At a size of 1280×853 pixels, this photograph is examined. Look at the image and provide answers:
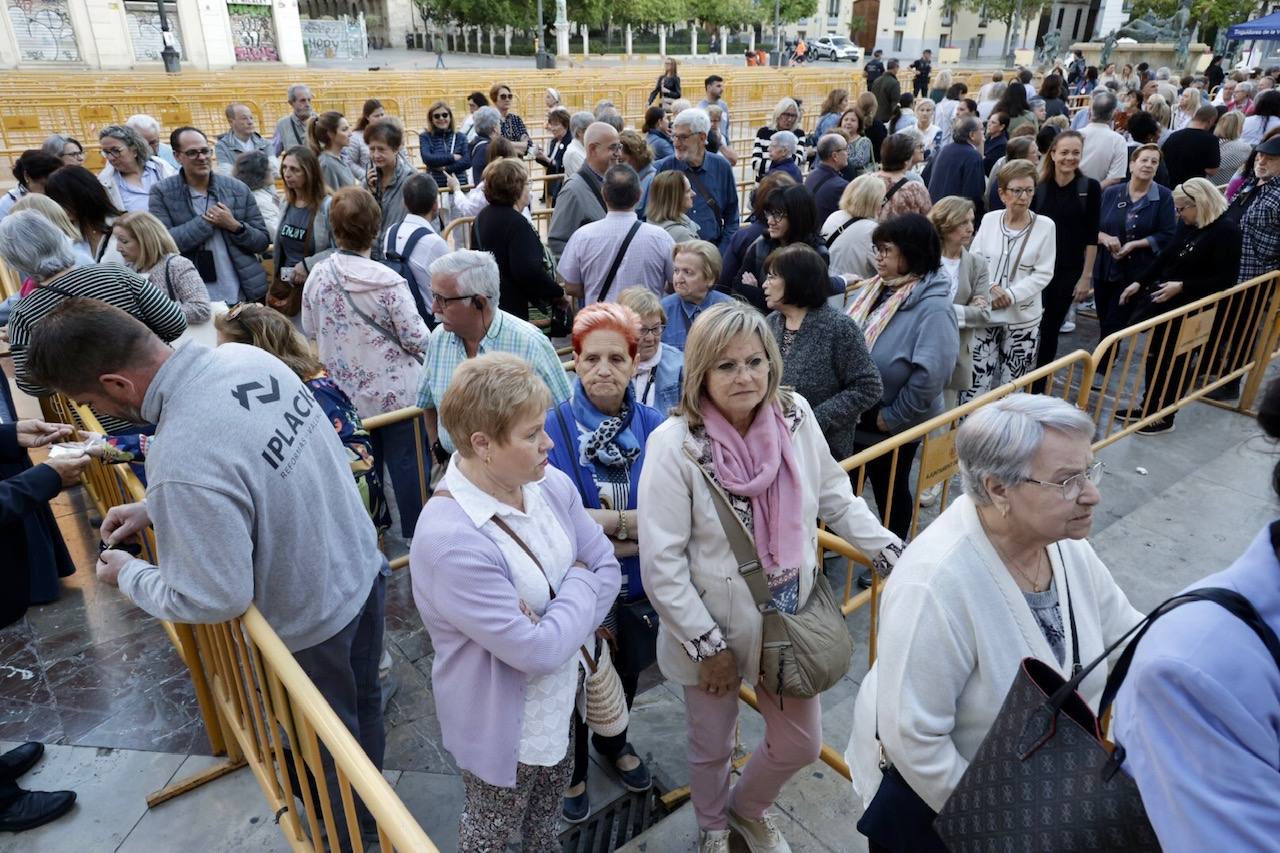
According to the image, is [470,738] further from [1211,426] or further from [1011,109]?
[1011,109]

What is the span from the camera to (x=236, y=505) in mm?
2170

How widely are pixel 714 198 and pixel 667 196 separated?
150 cm

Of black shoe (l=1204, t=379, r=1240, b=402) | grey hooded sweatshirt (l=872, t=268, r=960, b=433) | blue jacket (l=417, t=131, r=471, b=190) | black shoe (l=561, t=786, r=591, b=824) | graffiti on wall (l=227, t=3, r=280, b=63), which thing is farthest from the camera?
graffiti on wall (l=227, t=3, r=280, b=63)

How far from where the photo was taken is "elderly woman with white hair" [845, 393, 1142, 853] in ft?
6.47

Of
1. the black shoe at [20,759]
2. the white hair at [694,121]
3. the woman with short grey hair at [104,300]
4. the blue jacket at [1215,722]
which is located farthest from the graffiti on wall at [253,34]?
the blue jacket at [1215,722]

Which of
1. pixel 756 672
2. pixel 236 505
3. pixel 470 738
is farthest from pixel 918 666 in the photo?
pixel 236 505

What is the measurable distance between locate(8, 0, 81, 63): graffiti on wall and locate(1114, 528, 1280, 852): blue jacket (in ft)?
151

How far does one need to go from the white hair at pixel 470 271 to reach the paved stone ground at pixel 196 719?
6.04 ft

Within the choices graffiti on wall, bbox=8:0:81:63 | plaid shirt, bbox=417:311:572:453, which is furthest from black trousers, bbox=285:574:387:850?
graffiti on wall, bbox=8:0:81:63

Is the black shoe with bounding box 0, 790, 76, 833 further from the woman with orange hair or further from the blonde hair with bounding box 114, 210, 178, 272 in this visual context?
the blonde hair with bounding box 114, 210, 178, 272

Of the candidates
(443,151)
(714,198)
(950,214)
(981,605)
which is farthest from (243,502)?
(443,151)

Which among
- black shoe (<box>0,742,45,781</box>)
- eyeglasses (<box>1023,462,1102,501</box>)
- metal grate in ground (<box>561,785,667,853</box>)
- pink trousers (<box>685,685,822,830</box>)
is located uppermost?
eyeglasses (<box>1023,462,1102,501</box>)

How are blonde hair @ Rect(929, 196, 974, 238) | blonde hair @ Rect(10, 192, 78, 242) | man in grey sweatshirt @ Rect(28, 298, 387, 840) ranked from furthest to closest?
blonde hair @ Rect(929, 196, 974, 238) < blonde hair @ Rect(10, 192, 78, 242) < man in grey sweatshirt @ Rect(28, 298, 387, 840)

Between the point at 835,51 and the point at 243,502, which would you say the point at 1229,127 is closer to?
the point at 243,502
